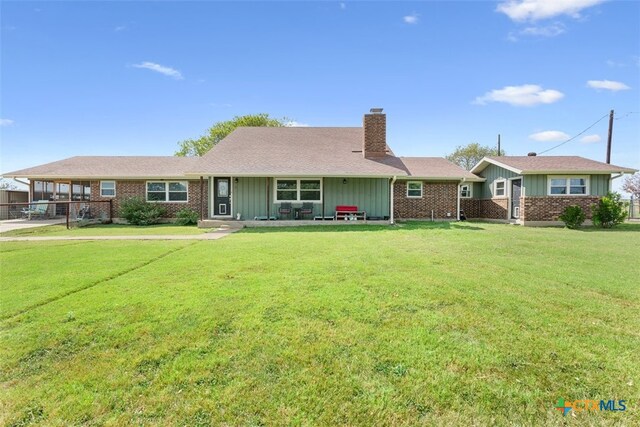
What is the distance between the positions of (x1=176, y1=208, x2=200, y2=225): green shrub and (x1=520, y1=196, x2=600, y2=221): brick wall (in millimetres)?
17075

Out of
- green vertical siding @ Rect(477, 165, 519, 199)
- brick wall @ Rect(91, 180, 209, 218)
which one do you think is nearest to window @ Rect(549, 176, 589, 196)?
green vertical siding @ Rect(477, 165, 519, 199)

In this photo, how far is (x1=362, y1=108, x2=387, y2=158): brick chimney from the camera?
16.8m

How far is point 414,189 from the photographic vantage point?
716 inches

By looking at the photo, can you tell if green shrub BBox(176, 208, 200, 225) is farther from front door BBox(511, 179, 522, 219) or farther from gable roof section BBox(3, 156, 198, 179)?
front door BBox(511, 179, 522, 219)

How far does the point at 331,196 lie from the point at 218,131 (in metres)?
25.9

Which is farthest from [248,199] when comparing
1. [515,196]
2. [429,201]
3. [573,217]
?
[573,217]

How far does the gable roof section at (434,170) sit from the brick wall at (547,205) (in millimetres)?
3574

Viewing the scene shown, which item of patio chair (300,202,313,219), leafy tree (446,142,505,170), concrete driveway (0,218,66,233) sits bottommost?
concrete driveway (0,218,66,233)

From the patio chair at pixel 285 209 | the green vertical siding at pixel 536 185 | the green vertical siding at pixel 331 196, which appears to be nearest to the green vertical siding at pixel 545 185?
the green vertical siding at pixel 536 185

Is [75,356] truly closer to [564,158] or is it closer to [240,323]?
[240,323]

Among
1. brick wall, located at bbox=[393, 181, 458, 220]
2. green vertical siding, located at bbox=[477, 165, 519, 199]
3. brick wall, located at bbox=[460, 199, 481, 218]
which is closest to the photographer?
green vertical siding, located at bbox=[477, 165, 519, 199]

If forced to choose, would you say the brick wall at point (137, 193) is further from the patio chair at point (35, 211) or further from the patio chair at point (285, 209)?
the patio chair at point (285, 209)

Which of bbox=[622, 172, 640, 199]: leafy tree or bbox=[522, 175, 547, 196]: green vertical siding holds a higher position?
bbox=[622, 172, 640, 199]: leafy tree

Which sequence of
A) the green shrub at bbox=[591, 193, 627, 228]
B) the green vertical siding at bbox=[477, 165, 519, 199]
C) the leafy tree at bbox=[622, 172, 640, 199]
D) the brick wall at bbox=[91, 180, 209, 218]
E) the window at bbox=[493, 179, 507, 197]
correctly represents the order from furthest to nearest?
1. the leafy tree at bbox=[622, 172, 640, 199]
2. the window at bbox=[493, 179, 507, 197]
3. the green vertical siding at bbox=[477, 165, 519, 199]
4. the brick wall at bbox=[91, 180, 209, 218]
5. the green shrub at bbox=[591, 193, 627, 228]
